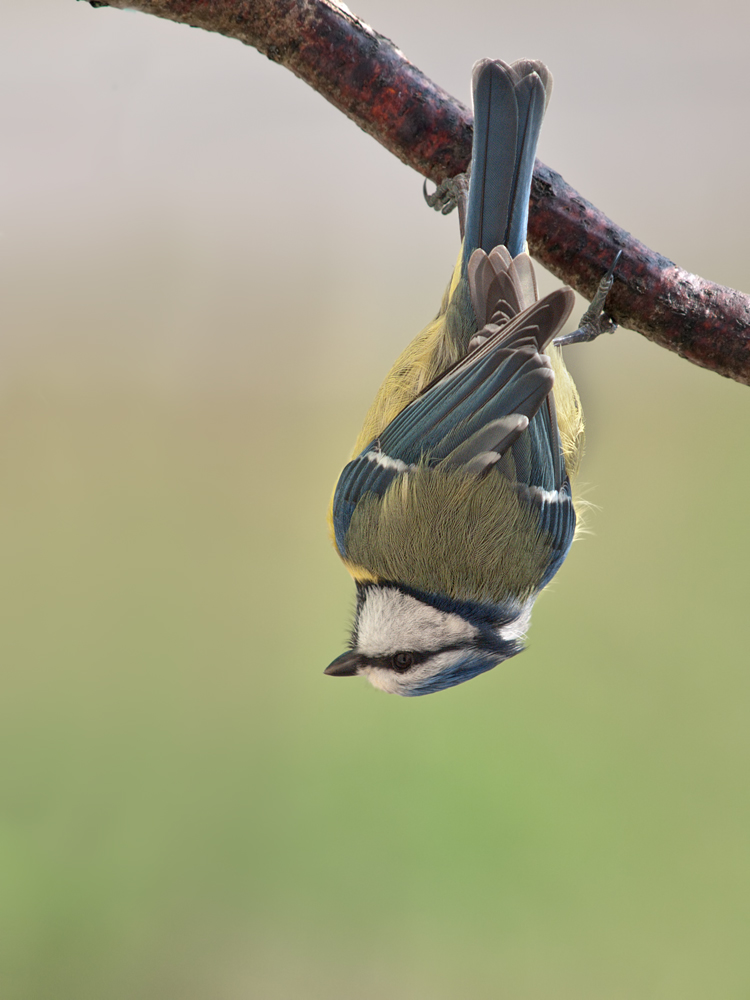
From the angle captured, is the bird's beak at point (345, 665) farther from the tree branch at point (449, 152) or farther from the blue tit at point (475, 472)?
the tree branch at point (449, 152)

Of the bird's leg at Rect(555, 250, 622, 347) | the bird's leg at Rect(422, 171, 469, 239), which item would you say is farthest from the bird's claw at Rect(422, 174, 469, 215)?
the bird's leg at Rect(555, 250, 622, 347)

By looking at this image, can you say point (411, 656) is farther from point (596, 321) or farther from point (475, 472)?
point (596, 321)

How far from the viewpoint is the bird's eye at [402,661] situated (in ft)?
3.42

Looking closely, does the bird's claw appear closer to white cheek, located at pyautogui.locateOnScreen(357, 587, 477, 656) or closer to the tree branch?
the tree branch

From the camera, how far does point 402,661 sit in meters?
1.04

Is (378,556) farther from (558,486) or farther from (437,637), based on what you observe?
(558,486)

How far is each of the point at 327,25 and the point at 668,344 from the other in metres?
0.53

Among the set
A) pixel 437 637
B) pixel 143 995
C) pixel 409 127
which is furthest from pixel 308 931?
pixel 409 127

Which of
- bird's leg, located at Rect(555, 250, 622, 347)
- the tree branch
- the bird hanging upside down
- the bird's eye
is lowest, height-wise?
the bird's eye

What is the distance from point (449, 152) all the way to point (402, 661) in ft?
2.08

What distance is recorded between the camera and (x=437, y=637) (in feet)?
3.35

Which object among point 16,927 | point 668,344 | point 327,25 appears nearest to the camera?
point 327,25

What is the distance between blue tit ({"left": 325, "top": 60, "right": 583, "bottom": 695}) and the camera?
920 mm

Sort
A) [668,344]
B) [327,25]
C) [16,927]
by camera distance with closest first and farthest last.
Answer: [327,25]
[668,344]
[16,927]
